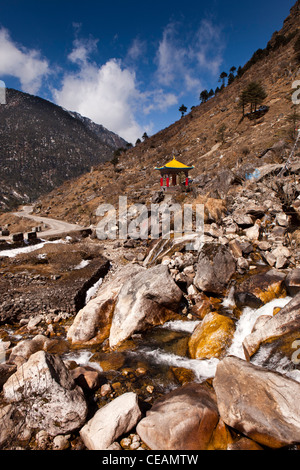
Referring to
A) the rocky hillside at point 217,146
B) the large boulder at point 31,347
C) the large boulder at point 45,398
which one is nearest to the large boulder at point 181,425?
the large boulder at point 45,398

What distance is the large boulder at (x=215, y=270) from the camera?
11.4 m

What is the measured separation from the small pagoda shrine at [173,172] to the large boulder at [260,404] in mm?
28260

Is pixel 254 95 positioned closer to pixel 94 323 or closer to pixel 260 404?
pixel 94 323

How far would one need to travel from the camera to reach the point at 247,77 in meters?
72.1

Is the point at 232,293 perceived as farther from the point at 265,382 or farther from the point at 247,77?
the point at 247,77

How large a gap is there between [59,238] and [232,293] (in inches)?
1028

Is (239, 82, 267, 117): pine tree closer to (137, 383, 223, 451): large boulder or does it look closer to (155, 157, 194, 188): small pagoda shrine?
(155, 157, 194, 188): small pagoda shrine

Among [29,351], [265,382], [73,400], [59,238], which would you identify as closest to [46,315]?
[29,351]

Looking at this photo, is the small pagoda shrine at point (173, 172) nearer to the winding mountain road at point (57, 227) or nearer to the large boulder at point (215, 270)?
the winding mountain road at point (57, 227)

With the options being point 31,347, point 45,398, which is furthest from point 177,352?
point 31,347

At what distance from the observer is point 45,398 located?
5551mm

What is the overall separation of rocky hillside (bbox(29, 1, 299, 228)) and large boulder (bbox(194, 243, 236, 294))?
11.5 meters

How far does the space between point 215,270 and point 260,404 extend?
23.7 ft

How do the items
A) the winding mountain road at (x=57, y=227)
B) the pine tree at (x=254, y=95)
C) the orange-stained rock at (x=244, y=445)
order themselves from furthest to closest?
the pine tree at (x=254, y=95) → the winding mountain road at (x=57, y=227) → the orange-stained rock at (x=244, y=445)
